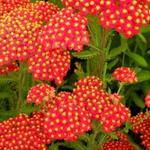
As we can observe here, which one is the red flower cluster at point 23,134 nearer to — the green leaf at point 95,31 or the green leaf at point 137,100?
the green leaf at point 95,31

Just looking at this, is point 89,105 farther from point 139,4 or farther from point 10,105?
point 10,105

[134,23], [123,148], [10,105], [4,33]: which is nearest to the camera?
[134,23]

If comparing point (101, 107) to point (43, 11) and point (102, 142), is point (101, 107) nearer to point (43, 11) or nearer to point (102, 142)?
point (102, 142)

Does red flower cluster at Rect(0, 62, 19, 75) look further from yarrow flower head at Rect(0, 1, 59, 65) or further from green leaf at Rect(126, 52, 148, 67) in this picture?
green leaf at Rect(126, 52, 148, 67)

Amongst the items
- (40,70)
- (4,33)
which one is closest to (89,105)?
(40,70)

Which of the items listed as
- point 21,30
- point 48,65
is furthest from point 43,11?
point 48,65

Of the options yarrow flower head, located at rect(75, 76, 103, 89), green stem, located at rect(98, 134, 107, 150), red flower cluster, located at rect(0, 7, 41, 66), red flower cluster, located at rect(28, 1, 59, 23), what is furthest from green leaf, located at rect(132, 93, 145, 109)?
red flower cluster, located at rect(0, 7, 41, 66)
